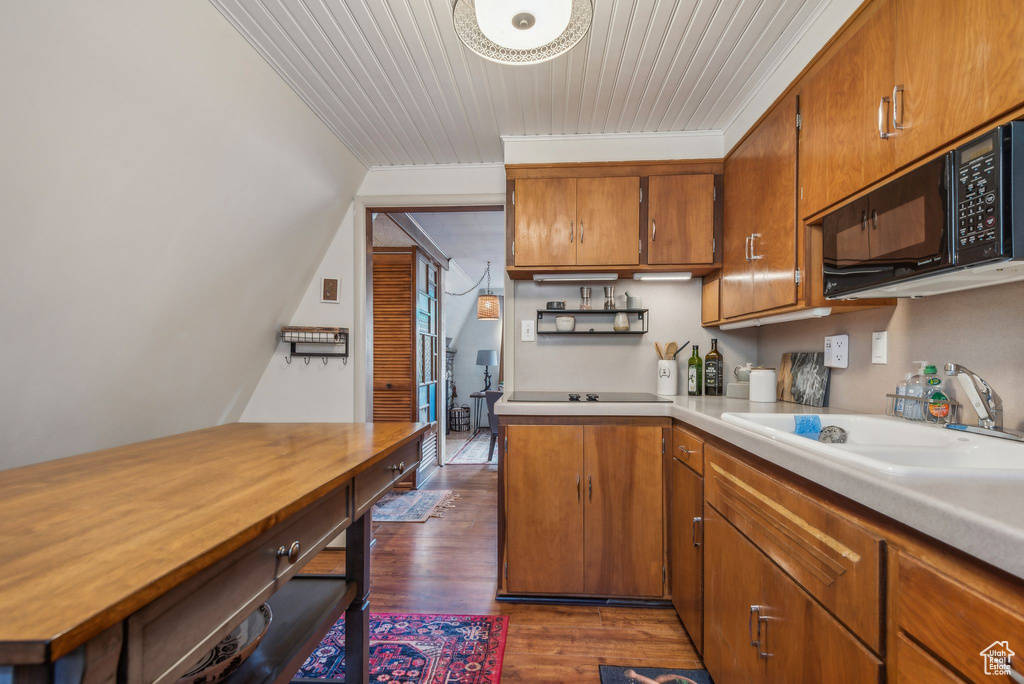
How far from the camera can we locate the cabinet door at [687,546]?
70.4 inches

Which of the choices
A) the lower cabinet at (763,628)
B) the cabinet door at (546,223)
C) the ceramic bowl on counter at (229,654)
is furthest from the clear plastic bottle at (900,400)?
the ceramic bowl on counter at (229,654)

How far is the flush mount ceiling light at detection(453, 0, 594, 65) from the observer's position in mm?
1286

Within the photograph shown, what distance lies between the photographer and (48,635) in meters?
0.44

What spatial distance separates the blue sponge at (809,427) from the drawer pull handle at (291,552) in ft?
4.83

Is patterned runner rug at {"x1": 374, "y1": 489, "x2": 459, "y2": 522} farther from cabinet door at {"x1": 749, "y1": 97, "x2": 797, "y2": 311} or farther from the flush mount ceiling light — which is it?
the flush mount ceiling light

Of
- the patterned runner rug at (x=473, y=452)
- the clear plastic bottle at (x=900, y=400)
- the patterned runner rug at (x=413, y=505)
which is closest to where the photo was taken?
the clear plastic bottle at (x=900, y=400)

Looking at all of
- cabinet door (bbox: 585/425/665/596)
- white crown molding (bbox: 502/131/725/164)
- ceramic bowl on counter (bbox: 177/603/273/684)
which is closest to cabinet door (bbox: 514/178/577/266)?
white crown molding (bbox: 502/131/725/164)

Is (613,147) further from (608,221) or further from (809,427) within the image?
(809,427)

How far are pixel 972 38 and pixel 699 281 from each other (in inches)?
72.0

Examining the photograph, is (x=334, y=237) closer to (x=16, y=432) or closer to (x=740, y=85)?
(x=16, y=432)

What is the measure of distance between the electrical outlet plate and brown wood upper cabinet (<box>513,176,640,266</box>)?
98 centimetres

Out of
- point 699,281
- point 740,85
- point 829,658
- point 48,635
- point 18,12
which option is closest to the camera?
point 48,635

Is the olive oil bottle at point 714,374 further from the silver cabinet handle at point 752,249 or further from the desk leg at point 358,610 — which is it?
the desk leg at point 358,610

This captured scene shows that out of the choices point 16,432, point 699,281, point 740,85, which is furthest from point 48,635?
point 699,281
